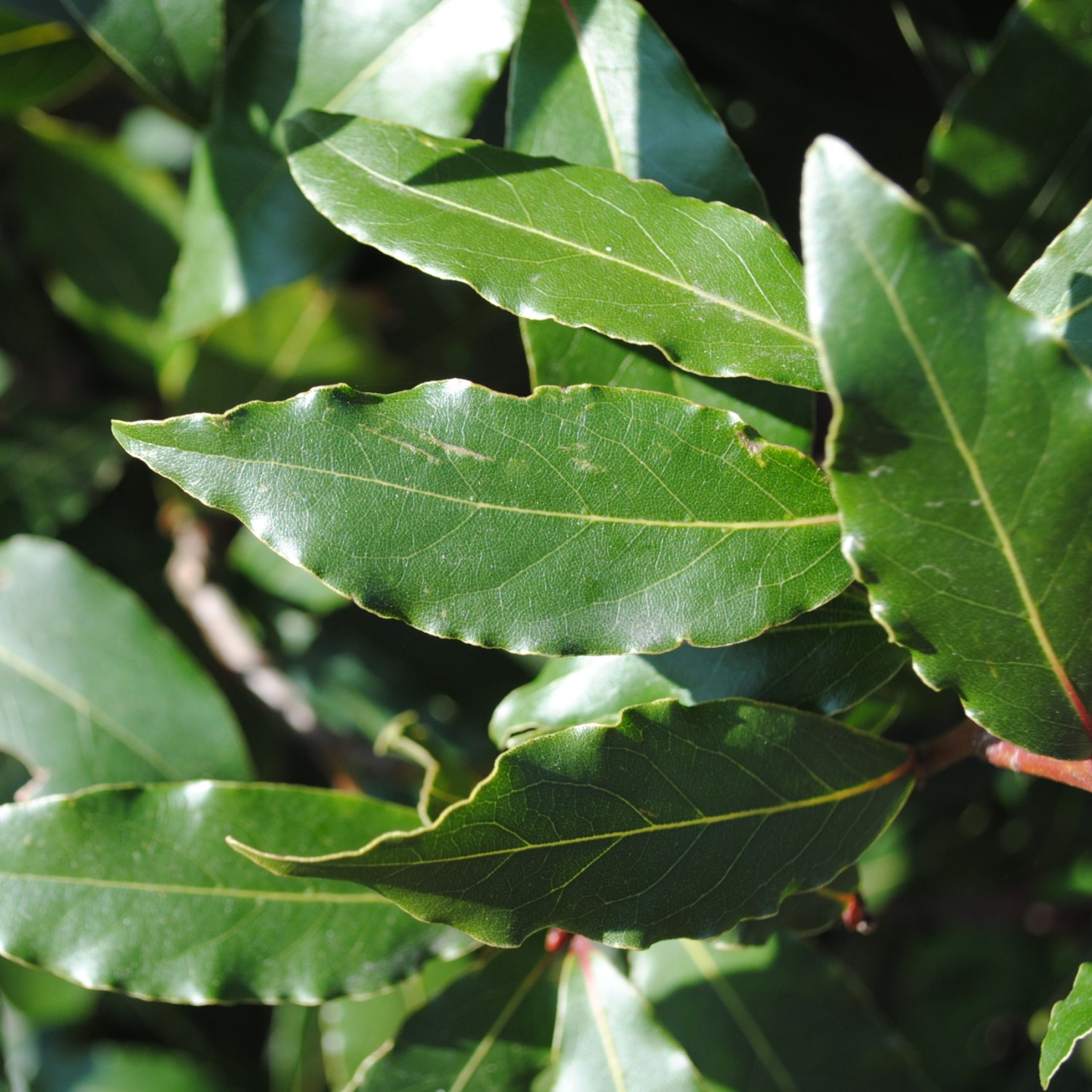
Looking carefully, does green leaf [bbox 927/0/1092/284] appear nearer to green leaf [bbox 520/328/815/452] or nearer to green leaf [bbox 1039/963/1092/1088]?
green leaf [bbox 520/328/815/452]

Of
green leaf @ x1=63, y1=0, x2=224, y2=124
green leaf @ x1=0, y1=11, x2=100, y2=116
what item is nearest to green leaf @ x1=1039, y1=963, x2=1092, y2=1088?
green leaf @ x1=63, y1=0, x2=224, y2=124

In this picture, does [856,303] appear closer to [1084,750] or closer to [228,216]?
[1084,750]

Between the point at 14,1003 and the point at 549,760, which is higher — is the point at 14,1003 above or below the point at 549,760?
below

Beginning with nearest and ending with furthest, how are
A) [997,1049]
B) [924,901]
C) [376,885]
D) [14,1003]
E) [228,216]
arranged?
[376,885], [228,216], [14,1003], [924,901], [997,1049]

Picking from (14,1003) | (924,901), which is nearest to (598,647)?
(14,1003)

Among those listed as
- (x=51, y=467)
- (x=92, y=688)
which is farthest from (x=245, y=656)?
(x=51, y=467)

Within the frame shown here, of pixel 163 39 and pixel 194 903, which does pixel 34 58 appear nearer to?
pixel 163 39
